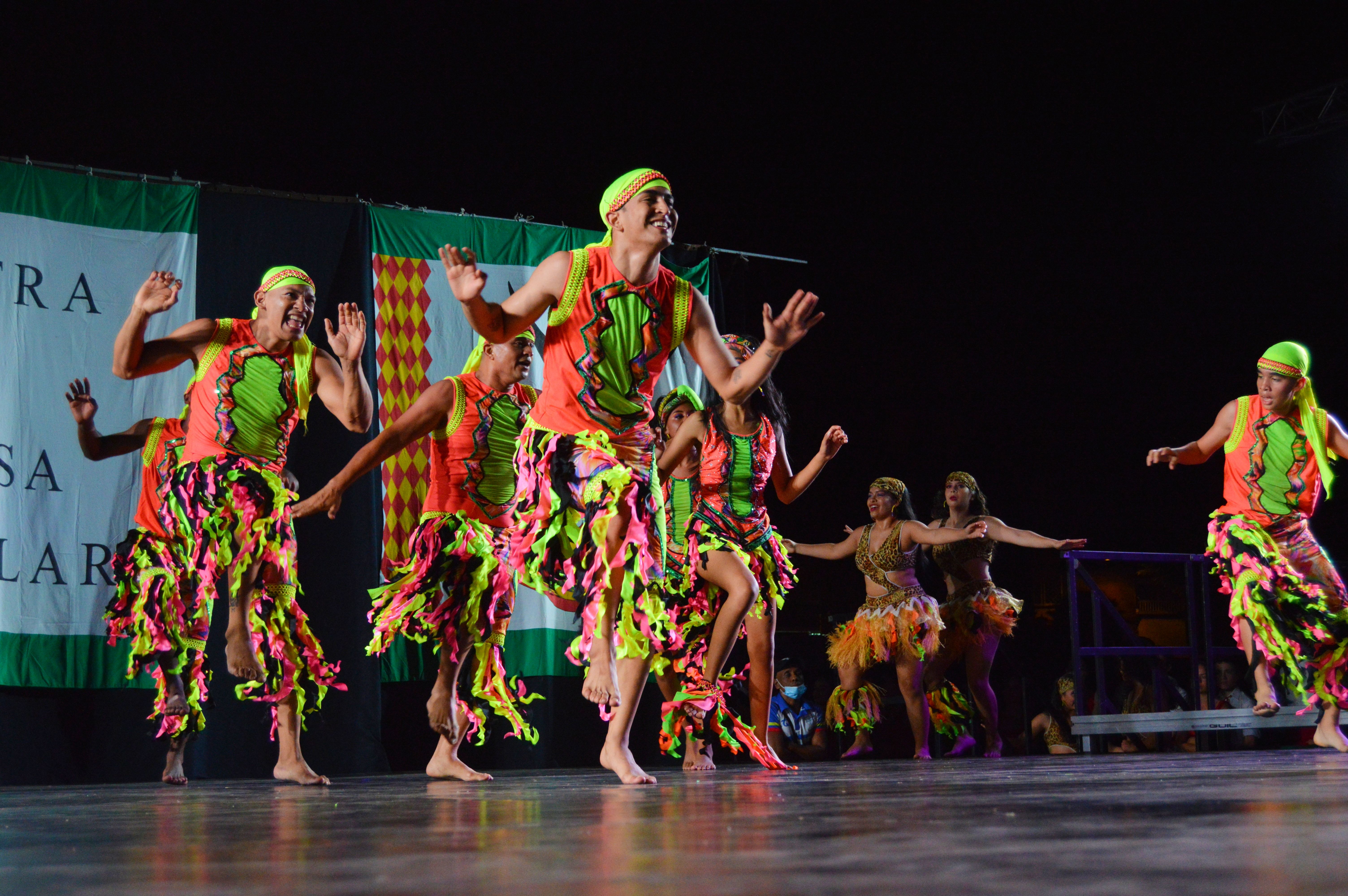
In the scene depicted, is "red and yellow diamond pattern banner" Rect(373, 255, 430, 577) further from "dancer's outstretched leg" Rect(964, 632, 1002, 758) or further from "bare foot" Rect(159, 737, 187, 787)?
"dancer's outstretched leg" Rect(964, 632, 1002, 758)

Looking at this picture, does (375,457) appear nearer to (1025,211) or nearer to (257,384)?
(257,384)

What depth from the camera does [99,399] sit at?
574 cm

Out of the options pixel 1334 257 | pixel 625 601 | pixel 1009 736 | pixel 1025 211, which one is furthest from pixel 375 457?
pixel 1334 257

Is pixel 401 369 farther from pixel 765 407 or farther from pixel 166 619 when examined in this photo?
pixel 166 619

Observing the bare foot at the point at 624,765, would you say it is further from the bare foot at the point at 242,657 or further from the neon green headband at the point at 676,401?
the neon green headband at the point at 676,401

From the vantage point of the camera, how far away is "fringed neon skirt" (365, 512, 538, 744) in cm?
432

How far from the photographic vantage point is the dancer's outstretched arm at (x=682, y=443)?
4.70 m

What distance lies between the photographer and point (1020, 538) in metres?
6.48

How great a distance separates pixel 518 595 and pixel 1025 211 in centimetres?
483

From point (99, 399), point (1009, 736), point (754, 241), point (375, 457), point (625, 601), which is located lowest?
point (1009, 736)

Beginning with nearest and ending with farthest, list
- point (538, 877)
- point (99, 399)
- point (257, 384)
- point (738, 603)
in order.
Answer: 1. point (538, 877)
2. point (257, 384)
3. point (738, 603)
4. point (99, 399)

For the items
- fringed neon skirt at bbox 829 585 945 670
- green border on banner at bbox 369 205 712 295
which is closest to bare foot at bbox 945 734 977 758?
fringed neon skirt at bbox 829 585 945 670

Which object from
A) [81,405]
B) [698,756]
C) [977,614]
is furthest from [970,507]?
[81,405]

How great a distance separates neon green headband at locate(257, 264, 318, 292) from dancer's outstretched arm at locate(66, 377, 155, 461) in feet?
3.27
